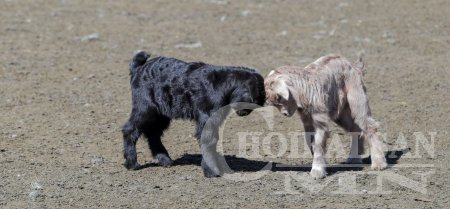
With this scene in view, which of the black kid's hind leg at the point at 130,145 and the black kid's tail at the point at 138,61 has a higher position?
the black kid's tail at the point at 138,61

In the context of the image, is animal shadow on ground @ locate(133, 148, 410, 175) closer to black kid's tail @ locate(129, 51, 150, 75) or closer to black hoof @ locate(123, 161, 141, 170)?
black hoof @ locate(123, 161, 141, 170)

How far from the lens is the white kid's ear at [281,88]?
7.75 m

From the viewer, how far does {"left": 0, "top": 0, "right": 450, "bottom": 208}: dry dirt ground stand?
25.6ft

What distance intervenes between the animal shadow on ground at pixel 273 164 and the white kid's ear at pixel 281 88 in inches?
40.4

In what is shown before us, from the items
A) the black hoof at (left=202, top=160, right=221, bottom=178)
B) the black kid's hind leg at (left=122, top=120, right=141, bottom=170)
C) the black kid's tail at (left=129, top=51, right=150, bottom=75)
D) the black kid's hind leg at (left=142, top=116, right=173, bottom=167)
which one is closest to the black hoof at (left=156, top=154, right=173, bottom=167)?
the black kid's hind leg at (left=142, top=116, right=173, bottom=167)

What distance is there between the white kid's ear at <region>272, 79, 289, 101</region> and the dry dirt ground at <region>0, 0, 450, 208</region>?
80 cm

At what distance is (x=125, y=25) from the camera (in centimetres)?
1577

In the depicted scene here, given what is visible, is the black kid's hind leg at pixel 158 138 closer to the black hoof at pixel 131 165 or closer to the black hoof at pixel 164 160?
the black hoof at pixel 164 160

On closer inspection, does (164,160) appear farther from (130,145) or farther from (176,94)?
(176,94)

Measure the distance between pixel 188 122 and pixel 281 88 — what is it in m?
2.87

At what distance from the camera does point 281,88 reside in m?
7.75

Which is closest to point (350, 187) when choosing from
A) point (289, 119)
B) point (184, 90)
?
point (184, 90)

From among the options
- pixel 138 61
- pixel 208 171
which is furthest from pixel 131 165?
pixel 138 61

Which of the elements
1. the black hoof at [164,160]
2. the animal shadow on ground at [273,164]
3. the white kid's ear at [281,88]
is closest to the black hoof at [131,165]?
the animal shadow on ground at [273,164]
